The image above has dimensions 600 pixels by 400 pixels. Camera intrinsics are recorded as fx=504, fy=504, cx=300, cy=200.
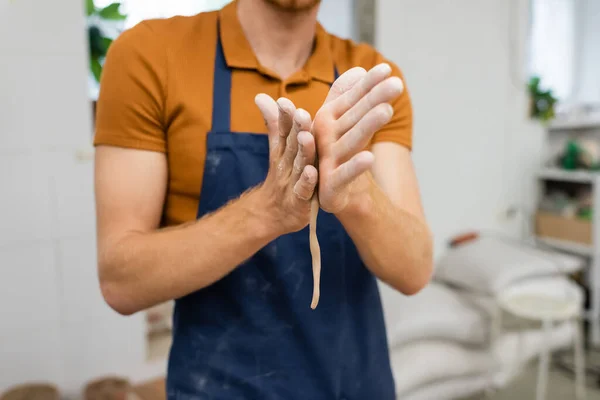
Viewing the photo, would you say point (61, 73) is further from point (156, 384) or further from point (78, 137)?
point (156, 384)

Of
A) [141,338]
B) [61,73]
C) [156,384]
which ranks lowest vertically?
[156,384]

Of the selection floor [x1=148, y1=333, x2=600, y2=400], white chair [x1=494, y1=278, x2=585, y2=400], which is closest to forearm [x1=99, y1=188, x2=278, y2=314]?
floor [x1=148, y1=333, x2=600, y2=400]

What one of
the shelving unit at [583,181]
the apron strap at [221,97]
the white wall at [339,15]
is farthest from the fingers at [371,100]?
the shelving unit at [583,181]

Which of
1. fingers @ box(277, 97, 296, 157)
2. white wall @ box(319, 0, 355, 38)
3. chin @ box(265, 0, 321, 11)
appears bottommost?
fingers @ box(277, 97, 296, 157)

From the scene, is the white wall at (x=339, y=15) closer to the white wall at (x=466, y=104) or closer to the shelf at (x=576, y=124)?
the white wall at (x=466, y=104)

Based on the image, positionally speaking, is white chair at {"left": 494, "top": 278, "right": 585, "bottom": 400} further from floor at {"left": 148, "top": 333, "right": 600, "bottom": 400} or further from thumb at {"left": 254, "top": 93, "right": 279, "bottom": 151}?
thumb at {"left": 254, "top": 93, "right": 279, "bottom": 151}

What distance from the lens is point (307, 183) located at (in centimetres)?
47

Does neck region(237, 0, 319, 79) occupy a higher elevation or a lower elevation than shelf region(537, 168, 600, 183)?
higher

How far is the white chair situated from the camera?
6.04ft

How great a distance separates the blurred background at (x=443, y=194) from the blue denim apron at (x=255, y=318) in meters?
1.09

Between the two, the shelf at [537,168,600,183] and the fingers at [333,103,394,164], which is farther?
the shelf at [537,168,600,183]

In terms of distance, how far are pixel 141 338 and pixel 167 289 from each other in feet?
4.43

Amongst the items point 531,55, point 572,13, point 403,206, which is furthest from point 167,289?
point 572,13

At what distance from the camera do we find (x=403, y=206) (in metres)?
0.76
